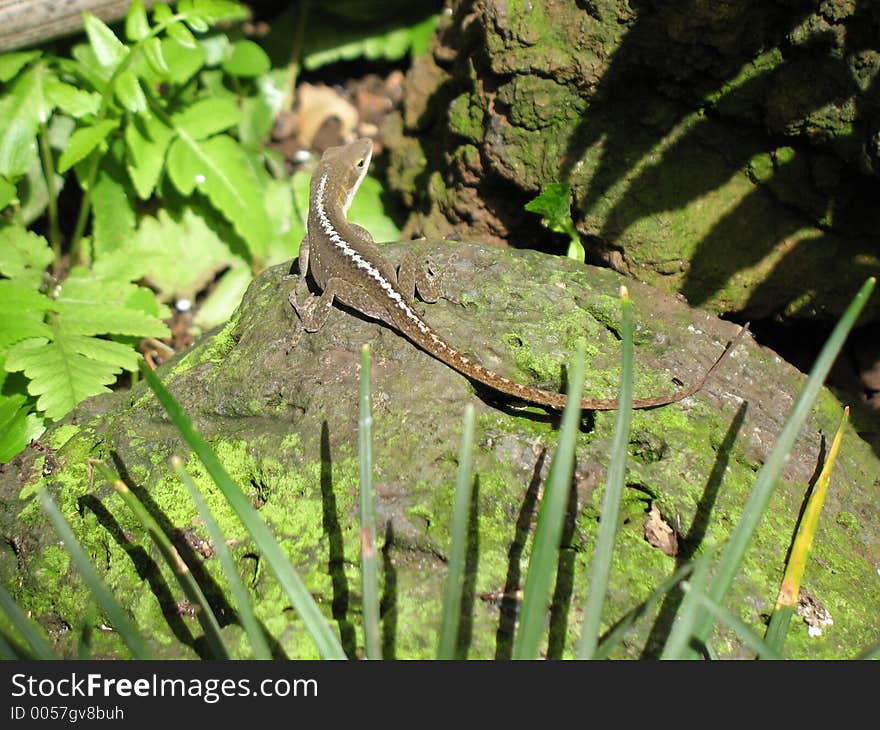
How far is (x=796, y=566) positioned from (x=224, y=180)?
4.43 meters

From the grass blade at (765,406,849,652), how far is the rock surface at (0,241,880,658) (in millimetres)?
147

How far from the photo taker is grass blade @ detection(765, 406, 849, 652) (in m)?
2.79

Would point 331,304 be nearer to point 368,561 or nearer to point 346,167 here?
point 346,167

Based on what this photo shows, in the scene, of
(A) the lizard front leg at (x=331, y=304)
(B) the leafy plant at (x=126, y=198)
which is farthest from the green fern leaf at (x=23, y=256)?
(A) the lizard front leg at (x=331, y=304)

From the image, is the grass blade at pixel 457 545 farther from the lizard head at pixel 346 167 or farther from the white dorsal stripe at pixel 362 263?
the lizard head at pixel 346 167

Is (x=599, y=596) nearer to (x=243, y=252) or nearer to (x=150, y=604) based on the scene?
(x=150, y=604)

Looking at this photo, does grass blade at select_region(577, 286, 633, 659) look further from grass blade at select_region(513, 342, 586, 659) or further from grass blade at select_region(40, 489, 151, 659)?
grass blade at select_region(40, 489, 151, 659)

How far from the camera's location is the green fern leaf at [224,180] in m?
5.49

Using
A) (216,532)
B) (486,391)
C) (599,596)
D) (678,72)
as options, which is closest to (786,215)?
(678,72)

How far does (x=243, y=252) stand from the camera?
20.1 feet

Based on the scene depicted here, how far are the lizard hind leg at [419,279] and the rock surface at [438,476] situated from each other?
77 millimetres

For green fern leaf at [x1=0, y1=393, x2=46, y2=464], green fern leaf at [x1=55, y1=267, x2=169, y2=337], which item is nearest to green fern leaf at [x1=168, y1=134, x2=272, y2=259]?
green fern leaf at [x1=55, y1=267, x2=169, y2=337]

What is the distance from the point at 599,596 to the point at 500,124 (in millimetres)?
3432

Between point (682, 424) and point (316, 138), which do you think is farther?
point (316, 138)
